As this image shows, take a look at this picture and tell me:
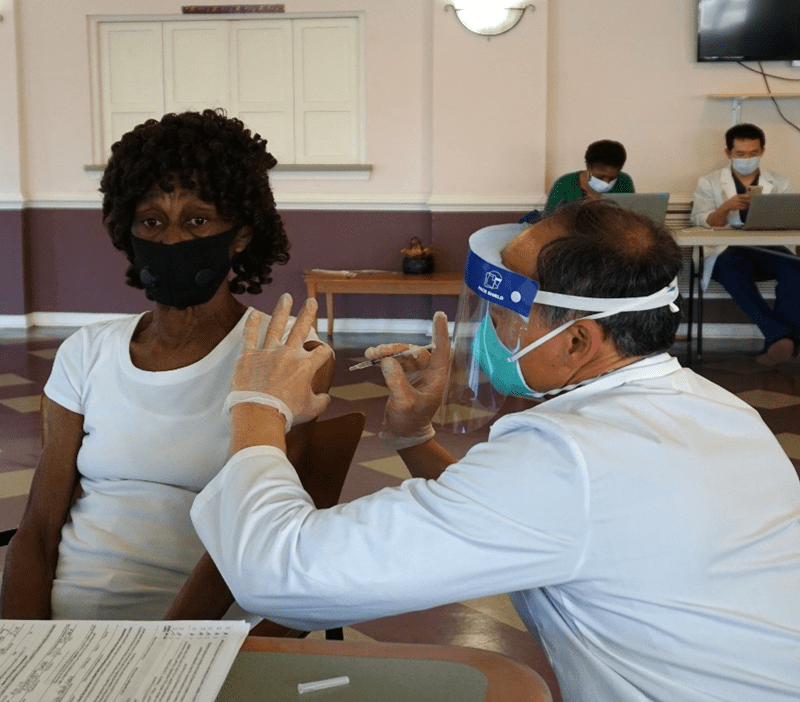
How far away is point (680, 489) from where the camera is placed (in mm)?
1017

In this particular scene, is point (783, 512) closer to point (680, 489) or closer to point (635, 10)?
point (680, 489)

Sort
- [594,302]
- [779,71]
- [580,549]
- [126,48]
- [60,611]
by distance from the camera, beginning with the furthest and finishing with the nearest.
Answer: [126,48] < [779,71] < [60,611] < [594,302] < [580,549]

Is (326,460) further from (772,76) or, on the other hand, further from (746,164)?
(772,76)

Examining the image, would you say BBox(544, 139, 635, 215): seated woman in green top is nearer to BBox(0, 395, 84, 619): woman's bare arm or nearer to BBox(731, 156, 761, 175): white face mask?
BBox(731, 156, 761, 175): white face mask

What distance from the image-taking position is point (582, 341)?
46.1 inches

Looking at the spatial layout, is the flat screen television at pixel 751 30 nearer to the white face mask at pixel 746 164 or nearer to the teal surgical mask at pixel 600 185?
the white face mask at pixel 746 164

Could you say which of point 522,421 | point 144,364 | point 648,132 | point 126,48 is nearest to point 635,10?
point 648,132

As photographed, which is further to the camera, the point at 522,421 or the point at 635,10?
the point at 635,10

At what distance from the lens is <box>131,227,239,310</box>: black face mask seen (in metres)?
1.69

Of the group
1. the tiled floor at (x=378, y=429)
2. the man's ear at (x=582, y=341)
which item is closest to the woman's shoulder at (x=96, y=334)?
the man's ear at (x=582, y=341)

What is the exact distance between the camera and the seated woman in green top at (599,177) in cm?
646

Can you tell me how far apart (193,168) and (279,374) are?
58 centimetres

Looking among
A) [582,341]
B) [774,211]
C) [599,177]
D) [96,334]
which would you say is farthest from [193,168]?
[599,177]

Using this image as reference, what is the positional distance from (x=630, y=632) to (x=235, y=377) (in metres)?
0.56
